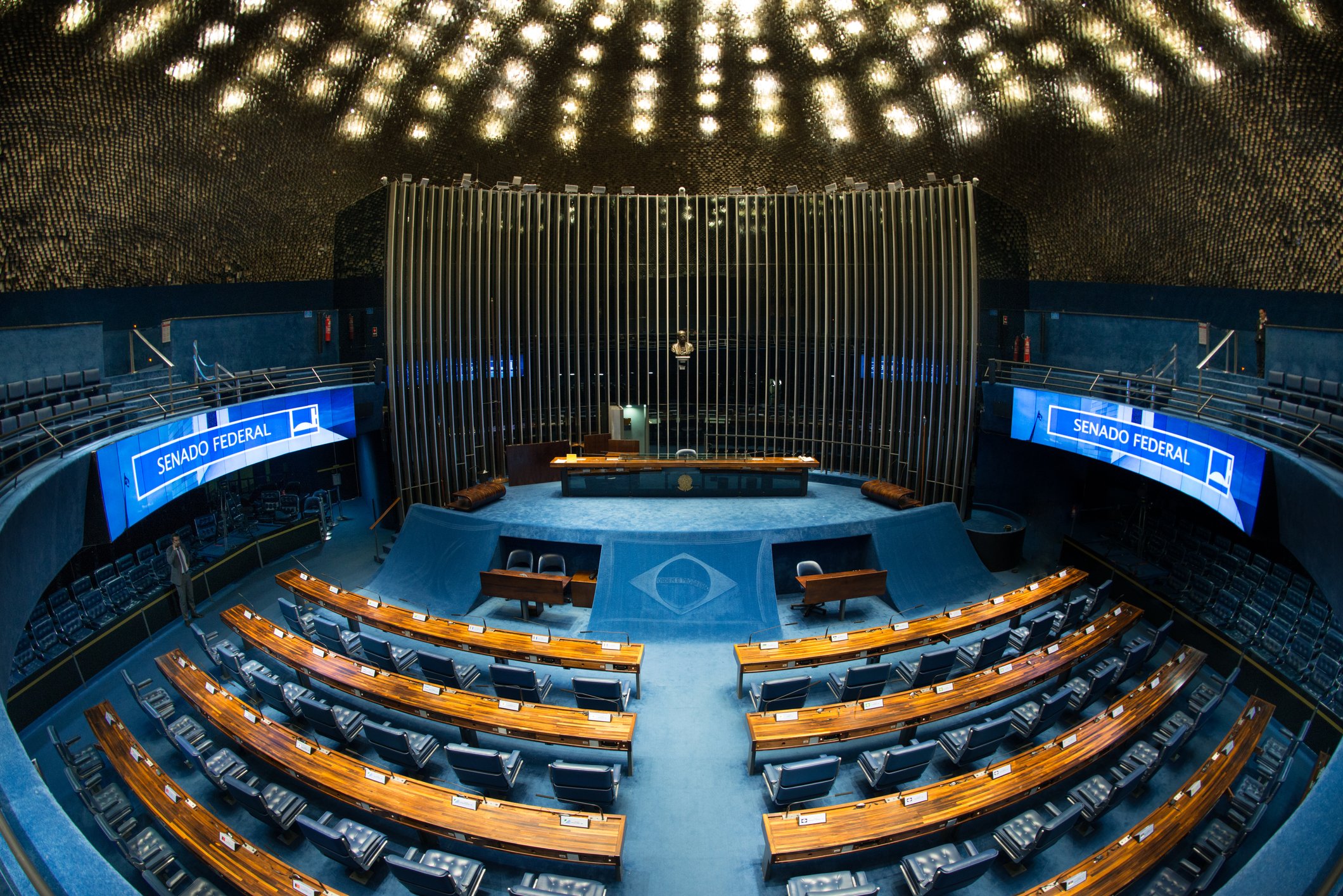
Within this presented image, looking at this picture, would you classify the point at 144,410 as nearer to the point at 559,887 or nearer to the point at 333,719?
Answer: the point at 333,719

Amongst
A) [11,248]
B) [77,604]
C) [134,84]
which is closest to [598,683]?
[77,604]

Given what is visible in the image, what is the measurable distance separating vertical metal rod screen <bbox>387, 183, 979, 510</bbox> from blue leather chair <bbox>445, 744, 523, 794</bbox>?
29.8 ft

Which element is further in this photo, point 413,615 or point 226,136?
point 226,136

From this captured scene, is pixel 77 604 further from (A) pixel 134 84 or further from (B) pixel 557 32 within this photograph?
(B) pixel 557 32

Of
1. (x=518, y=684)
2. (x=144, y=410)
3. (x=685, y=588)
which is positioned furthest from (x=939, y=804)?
(x=144, y=410)

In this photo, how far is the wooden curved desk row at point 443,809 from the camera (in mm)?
5605

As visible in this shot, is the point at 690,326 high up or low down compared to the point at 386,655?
up

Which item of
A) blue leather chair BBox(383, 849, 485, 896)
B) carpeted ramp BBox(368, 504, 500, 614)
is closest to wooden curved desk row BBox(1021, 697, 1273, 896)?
blue leather chair BBox(383, 849, 485, 896)

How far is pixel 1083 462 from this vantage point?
1586 cm

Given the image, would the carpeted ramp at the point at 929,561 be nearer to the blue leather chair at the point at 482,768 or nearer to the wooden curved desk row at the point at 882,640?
the wooden curved desk row at the point at 882,640

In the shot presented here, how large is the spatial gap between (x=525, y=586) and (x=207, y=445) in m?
5.02

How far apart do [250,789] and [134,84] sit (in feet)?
37.9

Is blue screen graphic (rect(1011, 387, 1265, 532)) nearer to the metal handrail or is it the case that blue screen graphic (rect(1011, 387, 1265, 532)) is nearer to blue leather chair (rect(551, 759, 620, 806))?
blue leather chair (rect(551, 759, 620, 806))

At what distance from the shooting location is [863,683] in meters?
8.05
